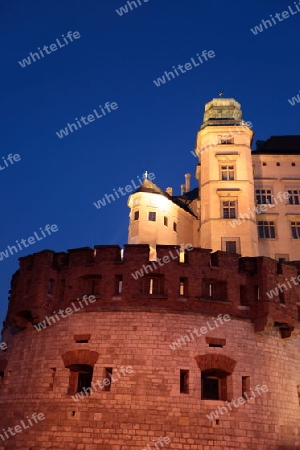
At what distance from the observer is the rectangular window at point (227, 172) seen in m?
37.2

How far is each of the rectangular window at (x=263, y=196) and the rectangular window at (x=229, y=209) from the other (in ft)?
9.23

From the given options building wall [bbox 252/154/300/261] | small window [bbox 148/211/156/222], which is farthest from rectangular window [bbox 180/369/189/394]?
small window [bbox 148/211/156/222]

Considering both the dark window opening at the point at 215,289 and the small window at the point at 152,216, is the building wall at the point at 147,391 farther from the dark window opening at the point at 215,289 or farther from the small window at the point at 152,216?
the small window at the point at 152,216

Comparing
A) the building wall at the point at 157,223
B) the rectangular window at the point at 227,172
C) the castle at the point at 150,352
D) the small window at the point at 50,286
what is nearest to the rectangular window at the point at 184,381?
the castle at the point at 150,352

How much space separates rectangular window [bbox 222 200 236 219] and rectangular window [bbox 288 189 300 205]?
506cm

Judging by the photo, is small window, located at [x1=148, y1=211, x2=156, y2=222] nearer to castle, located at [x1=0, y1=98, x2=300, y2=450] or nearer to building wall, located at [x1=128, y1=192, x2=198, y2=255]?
building wall, located at [x1=128, y1=192, x2=198, y2=255]

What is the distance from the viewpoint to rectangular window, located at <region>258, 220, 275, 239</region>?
3656 cm

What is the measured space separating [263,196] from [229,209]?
3.91 metres

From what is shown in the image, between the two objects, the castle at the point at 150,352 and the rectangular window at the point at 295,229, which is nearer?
the castle at the point at 150,352

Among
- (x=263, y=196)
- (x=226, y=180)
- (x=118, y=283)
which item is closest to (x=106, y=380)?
(x=118, y=283)

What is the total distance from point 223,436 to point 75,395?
6.49m

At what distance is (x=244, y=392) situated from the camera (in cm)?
2077

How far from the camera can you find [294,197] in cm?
3788

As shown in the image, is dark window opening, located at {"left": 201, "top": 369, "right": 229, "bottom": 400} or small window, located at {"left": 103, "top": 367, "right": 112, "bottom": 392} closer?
small window, located at {"left": 103, "top": 367, "right": 112, "bottom": 392}
